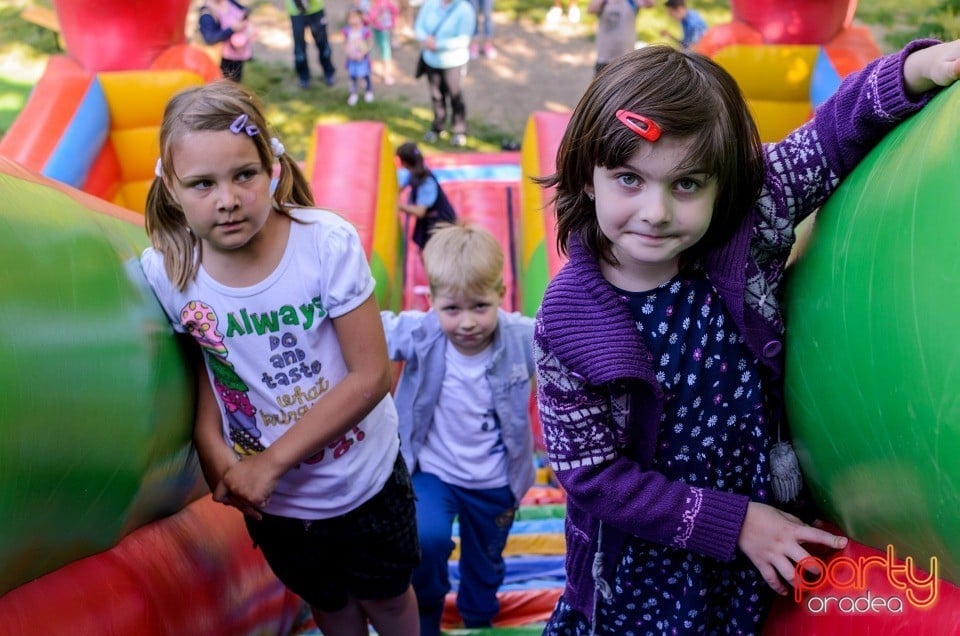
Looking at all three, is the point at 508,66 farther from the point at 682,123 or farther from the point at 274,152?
the point at 682,123

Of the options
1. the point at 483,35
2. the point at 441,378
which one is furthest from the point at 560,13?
the point at 441,378

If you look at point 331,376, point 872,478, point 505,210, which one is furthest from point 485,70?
point 872,478

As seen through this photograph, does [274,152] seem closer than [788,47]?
Yes

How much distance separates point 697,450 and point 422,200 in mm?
3735

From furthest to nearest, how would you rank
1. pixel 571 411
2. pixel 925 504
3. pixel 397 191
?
1. pixel 397 191
2. pixel 571 411
3. pixel 925 504

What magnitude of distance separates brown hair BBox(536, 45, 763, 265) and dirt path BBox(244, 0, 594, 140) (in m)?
6.36

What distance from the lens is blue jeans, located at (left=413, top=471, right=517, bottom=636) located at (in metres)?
2.45

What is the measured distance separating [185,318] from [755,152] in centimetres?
100

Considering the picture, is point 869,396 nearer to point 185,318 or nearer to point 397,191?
point 185,318

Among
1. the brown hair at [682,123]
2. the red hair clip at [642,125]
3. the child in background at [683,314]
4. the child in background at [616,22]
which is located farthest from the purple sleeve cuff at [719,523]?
the child in background at [616,22]

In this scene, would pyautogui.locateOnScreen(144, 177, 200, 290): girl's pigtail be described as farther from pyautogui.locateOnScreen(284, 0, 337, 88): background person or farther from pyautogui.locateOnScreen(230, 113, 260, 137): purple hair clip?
pyautogui.locateOnScreen(284, 0, 337, 88): background person

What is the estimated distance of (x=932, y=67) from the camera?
46.0 inches

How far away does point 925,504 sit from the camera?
1.09 meters

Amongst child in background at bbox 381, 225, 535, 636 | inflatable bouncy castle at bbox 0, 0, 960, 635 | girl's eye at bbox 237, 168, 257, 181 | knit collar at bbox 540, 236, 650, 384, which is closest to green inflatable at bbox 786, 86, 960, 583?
inflatable bouncy castle at bbox 0, 0, 960, 635
